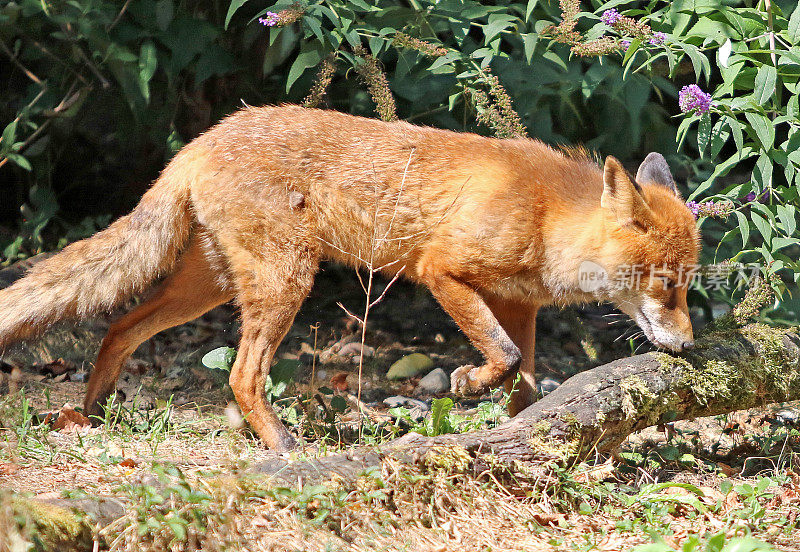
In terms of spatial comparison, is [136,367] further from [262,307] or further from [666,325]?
[666,325]

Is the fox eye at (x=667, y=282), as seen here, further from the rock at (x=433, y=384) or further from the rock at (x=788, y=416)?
the rock at (x=433, y=384)

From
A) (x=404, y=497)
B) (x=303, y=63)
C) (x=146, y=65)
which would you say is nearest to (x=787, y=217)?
(x=404, y=497)

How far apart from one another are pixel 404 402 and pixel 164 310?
6.43 feet

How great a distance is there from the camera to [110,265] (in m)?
4.85

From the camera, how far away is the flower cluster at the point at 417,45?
218 inches

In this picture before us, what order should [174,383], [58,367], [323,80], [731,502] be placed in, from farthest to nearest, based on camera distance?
1. [58,367]
2. [174,383]
3. [323,80]
4. [731,502]

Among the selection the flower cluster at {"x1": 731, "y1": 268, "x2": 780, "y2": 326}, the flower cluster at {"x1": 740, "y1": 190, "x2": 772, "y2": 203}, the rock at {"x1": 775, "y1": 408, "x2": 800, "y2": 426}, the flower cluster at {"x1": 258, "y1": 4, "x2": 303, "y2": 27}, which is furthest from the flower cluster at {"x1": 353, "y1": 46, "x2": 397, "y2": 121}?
the rock at {"x1": 775, "y1": 408, "x2": 800, "y2": 426}

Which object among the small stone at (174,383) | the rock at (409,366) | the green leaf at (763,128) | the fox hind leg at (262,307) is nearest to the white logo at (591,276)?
the green leaf at (763,128)

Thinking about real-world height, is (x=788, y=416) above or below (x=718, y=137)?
below

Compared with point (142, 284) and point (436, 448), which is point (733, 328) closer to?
point (436, 448)

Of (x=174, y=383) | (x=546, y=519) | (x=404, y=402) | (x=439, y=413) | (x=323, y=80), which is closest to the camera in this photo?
(x=546, y=519)

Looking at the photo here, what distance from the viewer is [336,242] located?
16.6ft

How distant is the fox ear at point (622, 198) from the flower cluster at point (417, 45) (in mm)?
1684

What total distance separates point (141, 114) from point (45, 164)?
5.25 ft
